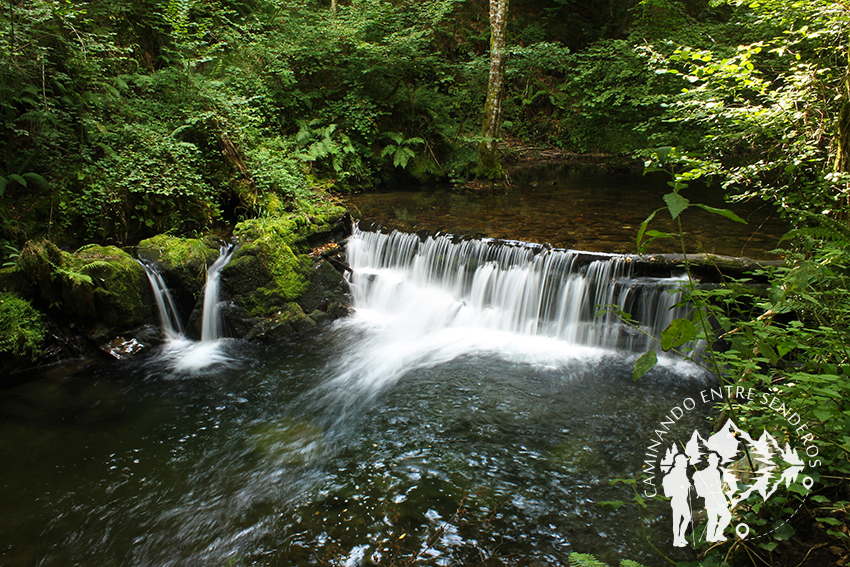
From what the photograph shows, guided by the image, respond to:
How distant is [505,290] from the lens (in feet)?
25.8

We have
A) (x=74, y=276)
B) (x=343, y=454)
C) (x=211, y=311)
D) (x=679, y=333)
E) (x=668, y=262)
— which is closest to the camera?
(x=679, y=333)

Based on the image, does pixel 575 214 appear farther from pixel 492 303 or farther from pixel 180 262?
pixel 180 262

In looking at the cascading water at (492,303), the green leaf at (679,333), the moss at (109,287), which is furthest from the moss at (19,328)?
the green leaf at (679,333)

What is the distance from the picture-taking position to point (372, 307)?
8.85 meters

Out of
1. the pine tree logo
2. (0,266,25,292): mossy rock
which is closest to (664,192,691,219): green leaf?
the pine tree logo

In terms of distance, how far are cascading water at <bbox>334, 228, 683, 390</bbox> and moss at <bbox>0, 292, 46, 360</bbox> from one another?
14.4 ft

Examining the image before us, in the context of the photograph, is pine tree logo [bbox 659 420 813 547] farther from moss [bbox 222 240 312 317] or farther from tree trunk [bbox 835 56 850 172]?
moss [bbox 222 240 312 317]

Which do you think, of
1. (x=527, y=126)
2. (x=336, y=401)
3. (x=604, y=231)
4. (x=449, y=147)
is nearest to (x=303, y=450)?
(x=336, y=401)

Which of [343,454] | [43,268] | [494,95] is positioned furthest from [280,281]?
[494,95]

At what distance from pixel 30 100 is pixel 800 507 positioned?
10.3 m

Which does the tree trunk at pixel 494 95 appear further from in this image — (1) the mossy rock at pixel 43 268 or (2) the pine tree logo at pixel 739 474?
(2) the pine tree logo at pixel 739 474

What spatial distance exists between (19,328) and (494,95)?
36.6 ft

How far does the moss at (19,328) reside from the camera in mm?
6227

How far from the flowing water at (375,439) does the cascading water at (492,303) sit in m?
0.03
